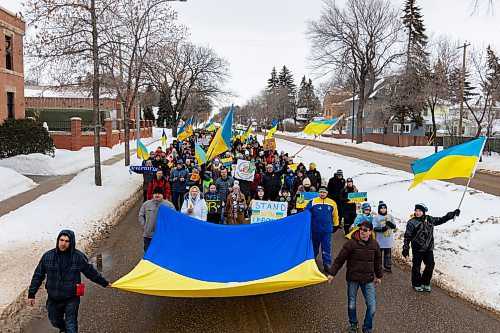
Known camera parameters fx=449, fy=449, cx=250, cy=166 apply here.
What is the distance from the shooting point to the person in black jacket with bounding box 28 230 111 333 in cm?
497

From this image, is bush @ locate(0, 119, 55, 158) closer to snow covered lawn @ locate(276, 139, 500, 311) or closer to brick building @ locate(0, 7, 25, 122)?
brick building @ locate(0, 7, 25, 122)

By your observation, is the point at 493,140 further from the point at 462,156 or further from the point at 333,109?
the point at 333,109

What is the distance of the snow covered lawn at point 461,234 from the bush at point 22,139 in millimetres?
16438

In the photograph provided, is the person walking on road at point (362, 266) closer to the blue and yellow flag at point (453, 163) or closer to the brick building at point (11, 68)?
the blue and yellow flag at point (453, 163)

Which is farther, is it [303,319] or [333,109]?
[333,109]

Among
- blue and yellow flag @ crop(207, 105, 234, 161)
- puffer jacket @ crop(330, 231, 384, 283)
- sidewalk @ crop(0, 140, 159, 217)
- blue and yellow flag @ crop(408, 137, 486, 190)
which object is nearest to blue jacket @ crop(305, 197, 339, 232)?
blue and yellow flag @ crop(408, 137, 486, 190)

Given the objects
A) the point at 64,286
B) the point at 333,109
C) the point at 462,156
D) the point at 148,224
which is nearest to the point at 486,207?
the point at 462,156

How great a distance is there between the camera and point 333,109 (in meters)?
98.2

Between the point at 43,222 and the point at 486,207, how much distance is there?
1127 centimetres

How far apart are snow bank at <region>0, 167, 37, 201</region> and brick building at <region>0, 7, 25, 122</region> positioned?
889 cm

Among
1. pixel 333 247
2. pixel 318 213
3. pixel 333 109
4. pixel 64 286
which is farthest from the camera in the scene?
pixel 333 109

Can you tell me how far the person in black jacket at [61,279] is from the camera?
16.3 feet

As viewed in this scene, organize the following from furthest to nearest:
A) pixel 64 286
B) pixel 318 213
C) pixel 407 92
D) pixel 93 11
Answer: pixel 407 92 → pixel 93 11 → pixel 318 213 → pixel 64 286

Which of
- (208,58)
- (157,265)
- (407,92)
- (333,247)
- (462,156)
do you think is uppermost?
(208,58)
